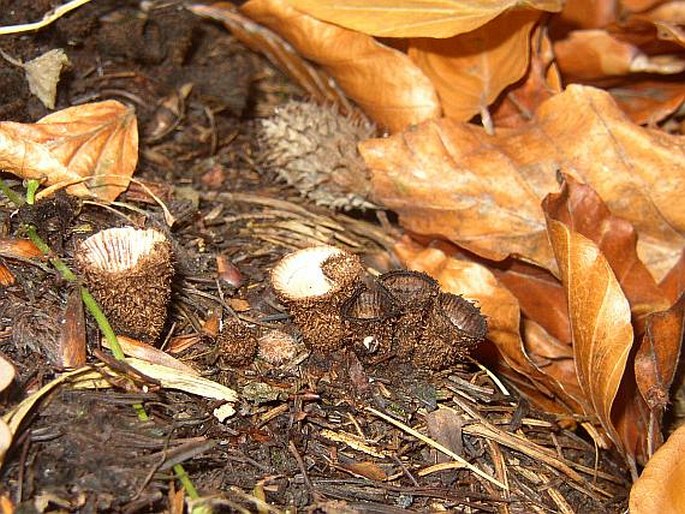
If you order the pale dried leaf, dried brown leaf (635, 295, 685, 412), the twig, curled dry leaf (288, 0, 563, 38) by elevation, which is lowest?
the twig

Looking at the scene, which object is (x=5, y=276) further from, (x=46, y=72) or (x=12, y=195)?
(x=46, y=72)

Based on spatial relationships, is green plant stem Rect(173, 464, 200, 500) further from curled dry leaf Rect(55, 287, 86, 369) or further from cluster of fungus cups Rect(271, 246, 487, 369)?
cluster of fungus cups Rect(271, 246, 487, 369)

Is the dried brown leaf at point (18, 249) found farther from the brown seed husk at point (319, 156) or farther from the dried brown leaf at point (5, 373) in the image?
the brown seed husk at point (319, 156)

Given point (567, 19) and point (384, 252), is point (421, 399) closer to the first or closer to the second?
point (384, 252)

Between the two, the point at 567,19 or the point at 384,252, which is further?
the point at 567,19

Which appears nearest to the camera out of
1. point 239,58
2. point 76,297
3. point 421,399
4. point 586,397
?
point 76,297

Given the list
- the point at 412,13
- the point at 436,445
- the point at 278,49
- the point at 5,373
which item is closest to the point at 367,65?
the point at 412,13

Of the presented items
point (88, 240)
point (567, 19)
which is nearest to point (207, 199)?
point (88, 240)

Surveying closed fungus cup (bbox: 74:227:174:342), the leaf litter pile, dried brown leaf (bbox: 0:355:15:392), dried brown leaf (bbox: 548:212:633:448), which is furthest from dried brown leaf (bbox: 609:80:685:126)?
dried brown leaf (bbox: 0:355:15:392)

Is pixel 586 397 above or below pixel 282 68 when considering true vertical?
below
